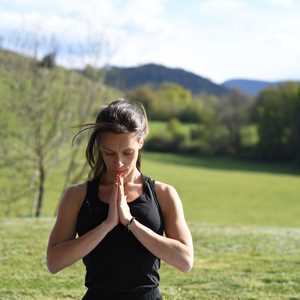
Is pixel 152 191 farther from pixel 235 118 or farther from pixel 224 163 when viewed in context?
pixel 235 118

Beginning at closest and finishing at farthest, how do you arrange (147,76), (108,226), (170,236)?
(108,226) → (170,236) → (147,76)

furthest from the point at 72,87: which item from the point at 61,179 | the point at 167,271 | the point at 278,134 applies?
the point at 278,134

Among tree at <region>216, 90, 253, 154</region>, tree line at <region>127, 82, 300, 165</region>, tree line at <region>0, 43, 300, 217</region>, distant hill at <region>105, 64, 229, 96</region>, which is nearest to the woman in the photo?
tree line at <region>0, 43, 300, 217</region>

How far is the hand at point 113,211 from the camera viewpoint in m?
2.73

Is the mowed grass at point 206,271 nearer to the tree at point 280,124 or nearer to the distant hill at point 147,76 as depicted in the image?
the distant hill at point 147,76

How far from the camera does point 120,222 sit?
2.79m

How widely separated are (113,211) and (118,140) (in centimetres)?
33

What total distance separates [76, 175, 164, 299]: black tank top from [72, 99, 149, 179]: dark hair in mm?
200

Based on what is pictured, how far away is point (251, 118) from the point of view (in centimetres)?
8375

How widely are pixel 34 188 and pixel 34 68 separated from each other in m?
4.80

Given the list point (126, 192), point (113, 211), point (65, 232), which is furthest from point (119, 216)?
point (65, 232)

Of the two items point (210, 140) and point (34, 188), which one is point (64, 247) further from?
point (210, 140)

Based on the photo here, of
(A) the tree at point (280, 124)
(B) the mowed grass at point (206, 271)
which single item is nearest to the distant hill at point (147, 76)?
(B) the mowed grass at point (206, 271)

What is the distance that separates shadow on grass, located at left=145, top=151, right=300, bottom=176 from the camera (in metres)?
74.1
